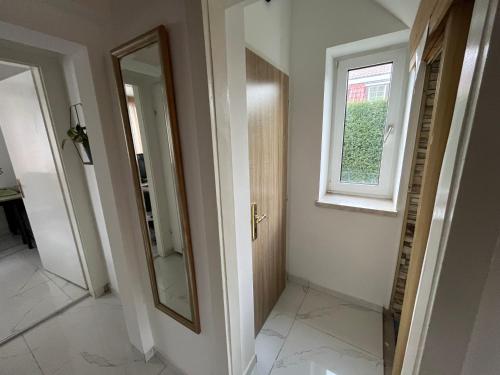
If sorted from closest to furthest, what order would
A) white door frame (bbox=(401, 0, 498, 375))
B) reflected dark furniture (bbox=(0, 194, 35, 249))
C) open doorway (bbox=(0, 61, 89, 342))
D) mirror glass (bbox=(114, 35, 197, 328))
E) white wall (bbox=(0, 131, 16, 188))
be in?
1. white door frame (bbox=(401, 0, 498, 375))
2. mirror glass (bbox=(114, 35, 197, 328))
3. open doorway (bbox=(0, 61, 89, 342))
4. reflected dark furniture (bbox=(0, 194, 35, 249))
5. white wall (bbox=(0, 131, 16, 188))

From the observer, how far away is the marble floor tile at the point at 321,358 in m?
1.29

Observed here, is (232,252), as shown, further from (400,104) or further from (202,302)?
(400,104)

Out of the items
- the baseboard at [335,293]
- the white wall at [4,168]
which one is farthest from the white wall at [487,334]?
the white wall at [4,168]

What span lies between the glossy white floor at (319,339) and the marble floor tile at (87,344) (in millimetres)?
776

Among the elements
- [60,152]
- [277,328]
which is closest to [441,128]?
[277,328]

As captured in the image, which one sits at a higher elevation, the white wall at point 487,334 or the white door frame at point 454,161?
the white door frame at point 454,161

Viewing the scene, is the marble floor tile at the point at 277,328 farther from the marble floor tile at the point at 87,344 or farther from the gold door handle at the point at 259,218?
the gold door handle at the point at 259,218

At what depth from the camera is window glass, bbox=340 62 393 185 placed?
1576 mm

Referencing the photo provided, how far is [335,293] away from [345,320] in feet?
0.84

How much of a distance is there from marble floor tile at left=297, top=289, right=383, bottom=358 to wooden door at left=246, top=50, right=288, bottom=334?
1.02ft

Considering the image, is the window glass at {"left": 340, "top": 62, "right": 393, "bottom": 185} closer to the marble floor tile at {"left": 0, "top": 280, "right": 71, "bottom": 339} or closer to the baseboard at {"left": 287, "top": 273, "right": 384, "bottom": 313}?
the baseboard at {"left": 287, "top": 273, "right": 384, "bottom": 313}

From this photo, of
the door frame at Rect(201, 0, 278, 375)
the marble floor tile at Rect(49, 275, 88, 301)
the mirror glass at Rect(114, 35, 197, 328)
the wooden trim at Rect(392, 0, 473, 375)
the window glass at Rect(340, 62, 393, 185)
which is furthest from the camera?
the marble floor tile at Rect(49, 275, 88, 301)

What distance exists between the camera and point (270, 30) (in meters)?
1.31

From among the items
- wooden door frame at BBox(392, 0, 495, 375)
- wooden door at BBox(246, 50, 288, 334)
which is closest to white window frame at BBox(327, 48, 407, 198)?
wooden door at BBox(246, 50, 288, 334)
